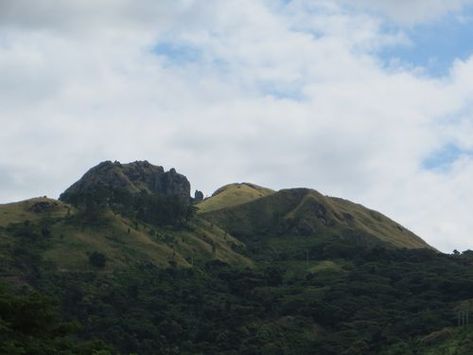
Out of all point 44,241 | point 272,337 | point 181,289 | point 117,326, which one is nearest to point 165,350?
point 117,326

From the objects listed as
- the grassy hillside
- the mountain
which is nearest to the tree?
the mountain

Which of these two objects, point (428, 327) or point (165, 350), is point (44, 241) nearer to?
point (165, 350)

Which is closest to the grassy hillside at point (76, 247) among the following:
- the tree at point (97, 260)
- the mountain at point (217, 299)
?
the mountain at point (217, 299)

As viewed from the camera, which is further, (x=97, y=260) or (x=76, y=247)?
(x=76, y=247)

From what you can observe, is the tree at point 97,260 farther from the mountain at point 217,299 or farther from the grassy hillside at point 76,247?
the grassy hillside at point 76,247

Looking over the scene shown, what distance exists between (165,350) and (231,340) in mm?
14144

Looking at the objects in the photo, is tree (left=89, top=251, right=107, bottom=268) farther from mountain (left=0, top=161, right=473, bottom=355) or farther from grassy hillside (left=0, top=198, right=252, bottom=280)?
grassy hillside (left=0, top=198, right=252, bottom=280)

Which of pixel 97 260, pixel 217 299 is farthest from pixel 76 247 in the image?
pixel 217 299

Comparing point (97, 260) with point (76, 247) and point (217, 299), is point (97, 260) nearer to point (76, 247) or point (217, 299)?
point (76, 247)

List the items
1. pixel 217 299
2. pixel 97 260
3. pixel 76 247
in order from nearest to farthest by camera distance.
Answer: pixel 217 299
pixel 97 260
pixel 76 247

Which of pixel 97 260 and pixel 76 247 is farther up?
pixel 76 247

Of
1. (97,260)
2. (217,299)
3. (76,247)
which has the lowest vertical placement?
(217,299)

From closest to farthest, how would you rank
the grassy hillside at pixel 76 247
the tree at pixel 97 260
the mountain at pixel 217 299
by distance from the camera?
1. the mountain at pixel 217 299
2. the grassy hillside at pixel 76 247
3. the tree at pixel 97 260

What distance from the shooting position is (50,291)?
494 ft
